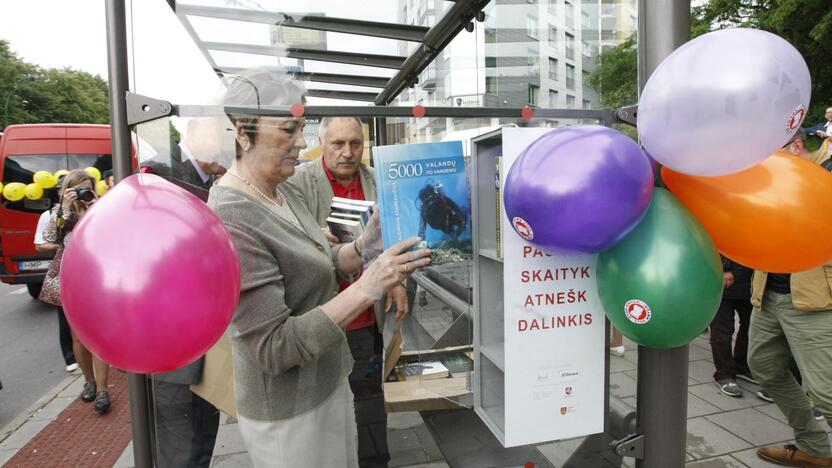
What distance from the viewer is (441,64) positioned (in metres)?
2.90

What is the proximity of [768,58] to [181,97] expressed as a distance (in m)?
1.53

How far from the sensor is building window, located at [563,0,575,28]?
189cm

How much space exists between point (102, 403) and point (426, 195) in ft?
13.5

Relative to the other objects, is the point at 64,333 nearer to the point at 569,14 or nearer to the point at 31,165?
the point at 31,165

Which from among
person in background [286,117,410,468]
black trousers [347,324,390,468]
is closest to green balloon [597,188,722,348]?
person in background [286,117,410,468]

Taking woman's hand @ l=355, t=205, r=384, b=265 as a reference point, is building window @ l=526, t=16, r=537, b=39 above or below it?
above

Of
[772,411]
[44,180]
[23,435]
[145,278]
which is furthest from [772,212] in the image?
[44,180]

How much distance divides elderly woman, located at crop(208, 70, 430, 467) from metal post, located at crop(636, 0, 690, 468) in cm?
89

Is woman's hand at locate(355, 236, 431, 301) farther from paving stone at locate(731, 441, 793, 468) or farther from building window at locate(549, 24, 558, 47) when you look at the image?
paving stone at locate(731, 441, 793, 468)

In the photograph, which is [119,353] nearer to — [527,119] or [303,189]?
[303,189]

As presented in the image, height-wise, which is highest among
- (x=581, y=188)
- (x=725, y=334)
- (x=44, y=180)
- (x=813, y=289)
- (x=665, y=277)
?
(x=44, y=180)

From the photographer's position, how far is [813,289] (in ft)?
8.97

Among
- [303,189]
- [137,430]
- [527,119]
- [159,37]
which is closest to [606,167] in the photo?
[527,119]

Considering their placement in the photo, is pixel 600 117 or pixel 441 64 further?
pixel 441 64
